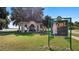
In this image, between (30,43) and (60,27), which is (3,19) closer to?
(30,43)

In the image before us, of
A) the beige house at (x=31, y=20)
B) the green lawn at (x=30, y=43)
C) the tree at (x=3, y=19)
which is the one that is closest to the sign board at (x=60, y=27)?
the green lawn at (x=30, y=43)

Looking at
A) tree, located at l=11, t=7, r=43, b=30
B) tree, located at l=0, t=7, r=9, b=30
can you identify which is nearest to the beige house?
tree, located at l=11, t=7, r=43, b=30

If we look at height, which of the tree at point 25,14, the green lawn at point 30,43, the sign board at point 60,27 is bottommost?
the green lawn at point 30,43

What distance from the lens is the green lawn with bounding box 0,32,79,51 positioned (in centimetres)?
257

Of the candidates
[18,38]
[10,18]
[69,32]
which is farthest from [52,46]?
[10,18]

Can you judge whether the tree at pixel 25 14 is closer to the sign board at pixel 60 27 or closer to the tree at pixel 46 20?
the tree at pixel 46 20

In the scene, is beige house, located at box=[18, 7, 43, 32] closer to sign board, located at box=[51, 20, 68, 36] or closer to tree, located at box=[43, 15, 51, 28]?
tree, located at box=[43, 15, 51, 28]

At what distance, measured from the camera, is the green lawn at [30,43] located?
8.43 ft

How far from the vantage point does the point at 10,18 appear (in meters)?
2.60

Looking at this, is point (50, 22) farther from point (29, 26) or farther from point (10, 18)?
point (10, 18)

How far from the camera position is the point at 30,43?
2.57 metres

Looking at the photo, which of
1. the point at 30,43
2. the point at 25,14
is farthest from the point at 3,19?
the point at 30,43
